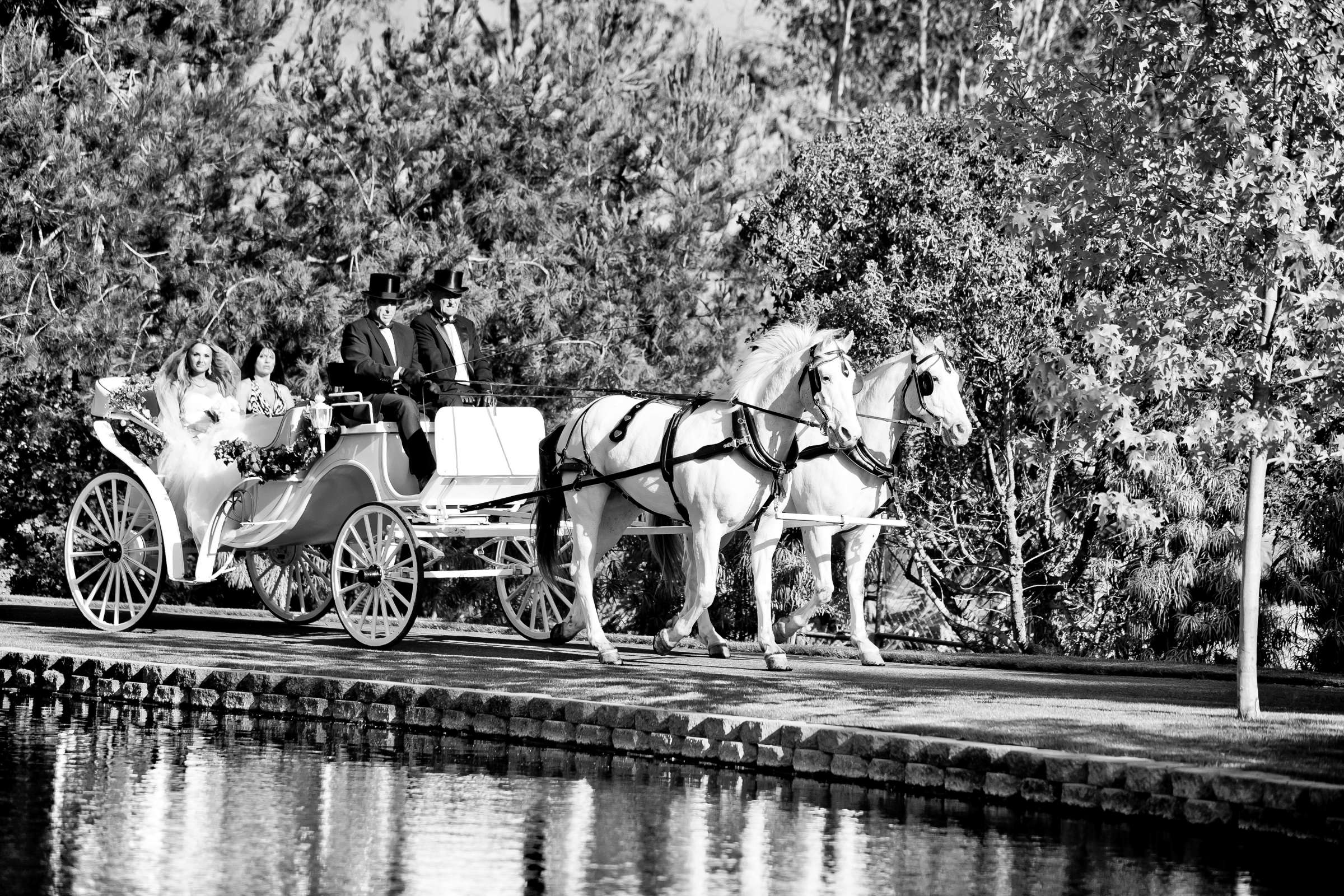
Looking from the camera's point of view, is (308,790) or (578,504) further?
(578,504)

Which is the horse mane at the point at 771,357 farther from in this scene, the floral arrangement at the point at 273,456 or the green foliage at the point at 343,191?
the green foliage at the point at 343,191

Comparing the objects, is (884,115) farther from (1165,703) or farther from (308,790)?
(308,790)

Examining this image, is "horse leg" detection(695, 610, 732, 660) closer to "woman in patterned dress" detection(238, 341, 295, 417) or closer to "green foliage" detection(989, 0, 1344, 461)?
"green foliage" detection(989, 0, 1344, 461)

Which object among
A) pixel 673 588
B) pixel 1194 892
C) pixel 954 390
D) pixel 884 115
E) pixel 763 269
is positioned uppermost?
pixel 884 115

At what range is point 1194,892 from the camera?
21.4 ft

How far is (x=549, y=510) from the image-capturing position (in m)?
13.5

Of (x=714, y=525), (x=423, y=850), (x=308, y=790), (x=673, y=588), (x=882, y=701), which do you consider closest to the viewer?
(x=423, y=850)

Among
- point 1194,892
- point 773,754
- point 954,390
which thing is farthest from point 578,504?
point 1194,892

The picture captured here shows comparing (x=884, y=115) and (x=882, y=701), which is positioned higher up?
(x=884, y=115)

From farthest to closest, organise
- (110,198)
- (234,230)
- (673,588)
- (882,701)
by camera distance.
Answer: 1. (234,230)
2. (110,198)
3. (673,588)
4. (882,701)

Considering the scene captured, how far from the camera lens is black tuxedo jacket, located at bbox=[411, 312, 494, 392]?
14.3 metres

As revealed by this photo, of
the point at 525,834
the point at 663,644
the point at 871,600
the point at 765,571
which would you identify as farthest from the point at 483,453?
the point at 871,600

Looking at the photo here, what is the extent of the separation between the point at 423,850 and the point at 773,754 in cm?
265

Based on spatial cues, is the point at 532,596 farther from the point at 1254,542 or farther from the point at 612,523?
the point at 1254,542
